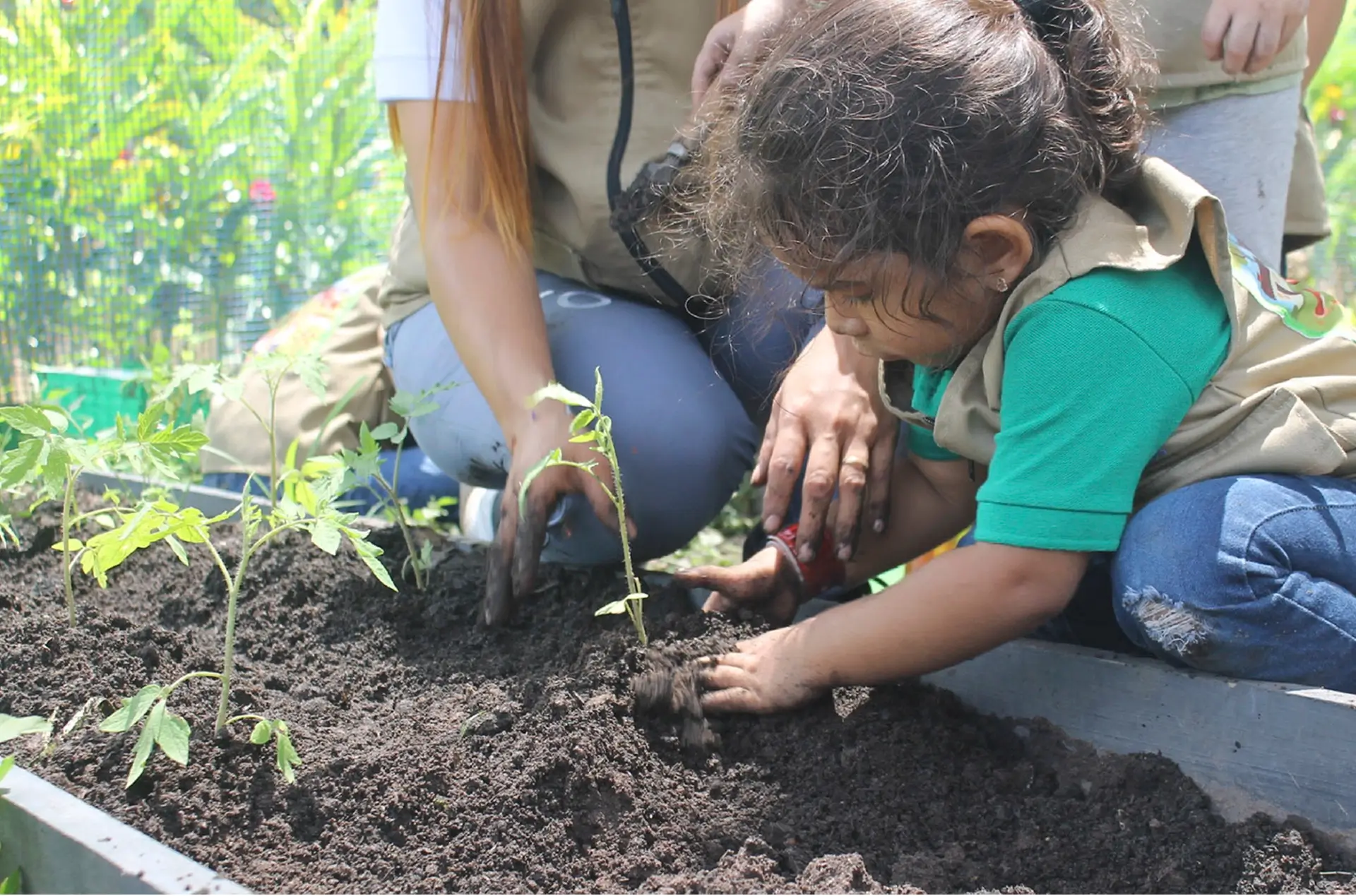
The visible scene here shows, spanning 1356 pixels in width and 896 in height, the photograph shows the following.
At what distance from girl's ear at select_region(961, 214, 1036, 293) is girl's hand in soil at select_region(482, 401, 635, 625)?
2.02ft

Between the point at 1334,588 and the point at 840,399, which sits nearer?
the point at 1334,588

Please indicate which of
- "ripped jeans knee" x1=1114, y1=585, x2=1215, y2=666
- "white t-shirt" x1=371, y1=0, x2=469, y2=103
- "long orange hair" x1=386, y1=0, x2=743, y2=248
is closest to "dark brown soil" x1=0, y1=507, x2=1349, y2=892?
"ripped jeans knee" x1=1114, y1=585, x2=1215, y2=666

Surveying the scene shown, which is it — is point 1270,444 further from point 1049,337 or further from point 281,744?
point 281,744

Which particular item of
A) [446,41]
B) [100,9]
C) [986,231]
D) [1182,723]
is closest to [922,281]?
[986,231]

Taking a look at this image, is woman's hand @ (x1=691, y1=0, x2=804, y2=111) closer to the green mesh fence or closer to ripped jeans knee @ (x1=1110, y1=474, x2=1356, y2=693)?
ripped jeans knee @ (x1=1110, y1=474, x2=1356, y2=693)

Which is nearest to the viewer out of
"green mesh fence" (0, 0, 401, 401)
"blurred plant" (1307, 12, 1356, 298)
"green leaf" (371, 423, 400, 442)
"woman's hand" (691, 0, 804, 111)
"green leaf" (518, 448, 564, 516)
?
"green leaf" (518, 448, 564, 516)

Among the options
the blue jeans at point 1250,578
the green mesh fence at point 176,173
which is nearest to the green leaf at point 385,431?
the blue jeans at point 1250,578

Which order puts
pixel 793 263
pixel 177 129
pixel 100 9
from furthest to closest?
pixel 177 129 → pixel 100 9 → pixel 793 263

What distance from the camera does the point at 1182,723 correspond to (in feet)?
4.64

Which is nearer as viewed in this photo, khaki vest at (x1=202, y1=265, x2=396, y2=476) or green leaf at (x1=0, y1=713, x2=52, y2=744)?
green leaf at (x1=0, y1=713, x2=52, y2=744)

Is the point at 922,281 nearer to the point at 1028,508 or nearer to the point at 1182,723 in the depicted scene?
the point at 1028,508

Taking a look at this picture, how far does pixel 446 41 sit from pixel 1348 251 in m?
4.70

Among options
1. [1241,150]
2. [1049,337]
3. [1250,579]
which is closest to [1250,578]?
[1250,579]

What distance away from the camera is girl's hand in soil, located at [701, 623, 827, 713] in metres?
1.52
